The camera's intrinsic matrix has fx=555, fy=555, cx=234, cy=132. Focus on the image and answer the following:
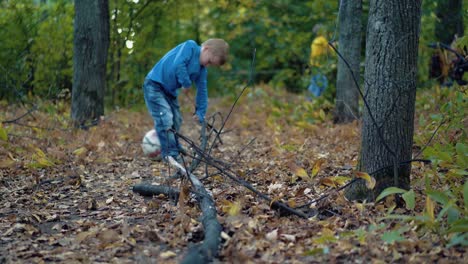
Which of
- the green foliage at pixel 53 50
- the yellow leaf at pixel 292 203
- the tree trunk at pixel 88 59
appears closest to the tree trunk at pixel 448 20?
the tree trunk at pixel 88 59

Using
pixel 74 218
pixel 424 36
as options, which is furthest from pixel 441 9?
pixel 74 218

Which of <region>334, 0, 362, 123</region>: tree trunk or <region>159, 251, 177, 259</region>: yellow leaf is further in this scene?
<region>334, 0, 362, 123</region>: tree trunk

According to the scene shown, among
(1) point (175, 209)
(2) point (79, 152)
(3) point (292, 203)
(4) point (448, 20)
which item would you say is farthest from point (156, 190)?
(4) point (448, 20)

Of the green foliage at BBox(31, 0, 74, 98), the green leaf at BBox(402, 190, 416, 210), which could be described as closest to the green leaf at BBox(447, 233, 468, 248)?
the green leaf at BBox(402, 190, 416, 210)

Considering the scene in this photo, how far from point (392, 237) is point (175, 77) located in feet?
12.3

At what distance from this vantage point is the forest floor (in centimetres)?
349

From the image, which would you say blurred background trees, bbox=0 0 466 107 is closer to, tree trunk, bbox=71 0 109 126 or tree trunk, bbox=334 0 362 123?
tree trunk, bbox=71 0 109 126

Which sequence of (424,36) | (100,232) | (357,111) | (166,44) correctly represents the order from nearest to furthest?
1. (100,232)
2. (357,111)
3. (424,36)
4. (166,44)

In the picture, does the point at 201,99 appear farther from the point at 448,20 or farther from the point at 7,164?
the point at 448,20

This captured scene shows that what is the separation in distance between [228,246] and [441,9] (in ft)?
23.8

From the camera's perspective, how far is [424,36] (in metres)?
9.86

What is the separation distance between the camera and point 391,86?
162 inches

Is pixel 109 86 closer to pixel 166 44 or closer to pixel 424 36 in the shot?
pixel 166 44

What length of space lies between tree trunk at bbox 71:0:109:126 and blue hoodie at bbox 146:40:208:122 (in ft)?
8.17
